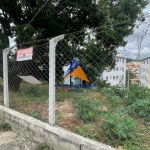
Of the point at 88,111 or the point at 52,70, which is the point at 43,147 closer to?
the point at 88,111

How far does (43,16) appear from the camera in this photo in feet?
16.1

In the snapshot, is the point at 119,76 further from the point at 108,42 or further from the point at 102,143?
the point at 108,42

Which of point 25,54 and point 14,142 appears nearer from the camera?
point 14,142

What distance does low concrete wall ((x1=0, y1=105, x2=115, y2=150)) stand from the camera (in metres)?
1.97

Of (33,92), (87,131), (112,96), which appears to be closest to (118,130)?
(87,131)

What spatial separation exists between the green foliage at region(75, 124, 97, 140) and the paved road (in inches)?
27.1

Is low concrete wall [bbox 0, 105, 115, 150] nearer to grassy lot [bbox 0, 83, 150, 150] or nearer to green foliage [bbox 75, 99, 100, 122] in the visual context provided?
grassy lot [bbox 0, 83, 150, 150]

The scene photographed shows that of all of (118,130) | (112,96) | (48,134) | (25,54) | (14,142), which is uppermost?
(25,54)

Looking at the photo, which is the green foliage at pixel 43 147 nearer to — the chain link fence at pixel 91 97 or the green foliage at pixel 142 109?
the chain link fence at pixel 91 97

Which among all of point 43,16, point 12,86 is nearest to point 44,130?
point 12,86

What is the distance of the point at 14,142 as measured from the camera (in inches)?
104

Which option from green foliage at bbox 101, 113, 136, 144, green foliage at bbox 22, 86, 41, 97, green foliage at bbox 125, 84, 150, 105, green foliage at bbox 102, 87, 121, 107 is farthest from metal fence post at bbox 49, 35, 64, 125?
green foliage at bbox 22, 86, 41, 97

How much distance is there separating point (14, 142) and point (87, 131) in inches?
45.7

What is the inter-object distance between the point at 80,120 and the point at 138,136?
0.84m
